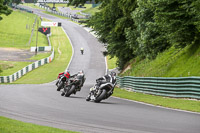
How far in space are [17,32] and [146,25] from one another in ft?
264

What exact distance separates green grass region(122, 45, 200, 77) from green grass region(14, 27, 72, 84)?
18734 millimetres

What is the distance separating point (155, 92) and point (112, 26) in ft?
53.6

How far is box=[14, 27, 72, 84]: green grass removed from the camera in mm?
50034

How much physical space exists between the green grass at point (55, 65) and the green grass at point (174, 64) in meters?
18.7

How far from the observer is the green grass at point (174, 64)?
2266cm

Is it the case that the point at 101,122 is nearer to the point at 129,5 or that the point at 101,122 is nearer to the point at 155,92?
the point at 155,92

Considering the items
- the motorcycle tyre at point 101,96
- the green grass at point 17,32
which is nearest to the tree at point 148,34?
the motorcycle tyre at point 101,96

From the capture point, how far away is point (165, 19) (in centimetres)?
2217

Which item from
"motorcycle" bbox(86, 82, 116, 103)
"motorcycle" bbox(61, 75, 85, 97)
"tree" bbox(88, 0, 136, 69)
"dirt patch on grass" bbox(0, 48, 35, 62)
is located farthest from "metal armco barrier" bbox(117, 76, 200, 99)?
"dirt patch on grass" bbox(0, 48, 35, 62)

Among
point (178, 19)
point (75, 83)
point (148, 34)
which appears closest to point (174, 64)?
point (178, 19)

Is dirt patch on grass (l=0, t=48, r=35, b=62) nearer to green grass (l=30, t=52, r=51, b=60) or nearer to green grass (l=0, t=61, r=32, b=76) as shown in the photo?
green grass (l=30, t=52, r=51, b=60)

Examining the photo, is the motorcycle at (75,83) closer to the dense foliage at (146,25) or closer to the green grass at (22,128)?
the dense foliage at (146,25)

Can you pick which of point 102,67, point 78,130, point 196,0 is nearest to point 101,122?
point 78,130

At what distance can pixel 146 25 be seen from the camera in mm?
29969
